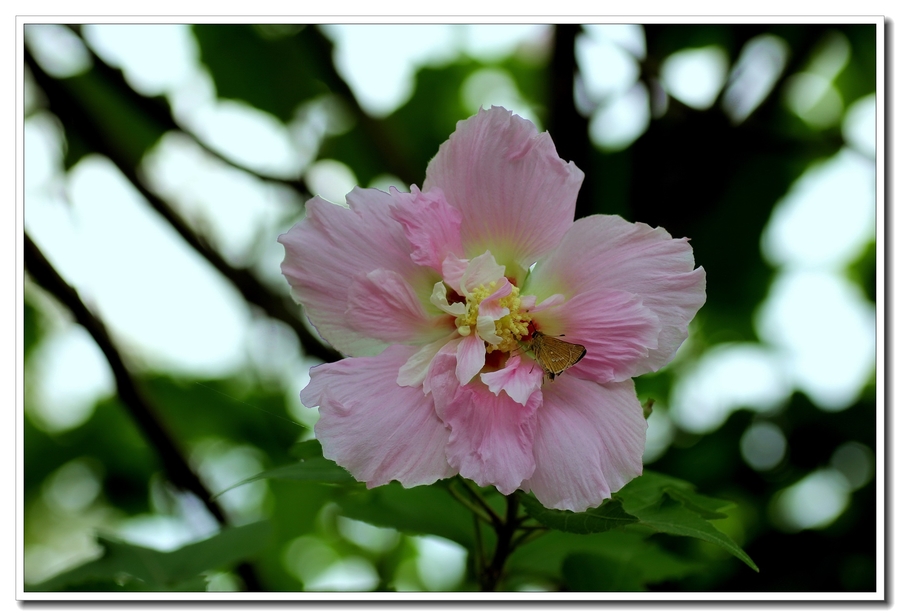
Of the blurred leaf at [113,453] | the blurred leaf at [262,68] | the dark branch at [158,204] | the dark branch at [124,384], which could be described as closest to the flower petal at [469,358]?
the dark branch at [124,384]

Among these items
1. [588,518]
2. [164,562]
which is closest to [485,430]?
[588,518]

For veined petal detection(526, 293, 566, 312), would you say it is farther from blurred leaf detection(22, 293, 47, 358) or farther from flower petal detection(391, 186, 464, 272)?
blurred leaf detection(22, 293, 47, 358)

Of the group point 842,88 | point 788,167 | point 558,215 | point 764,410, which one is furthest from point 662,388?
point 558,215

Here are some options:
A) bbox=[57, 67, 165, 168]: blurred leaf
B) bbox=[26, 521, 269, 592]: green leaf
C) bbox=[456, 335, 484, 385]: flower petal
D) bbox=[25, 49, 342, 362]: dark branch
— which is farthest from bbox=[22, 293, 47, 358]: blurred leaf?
bbox=[456, 335, 484, 385]: flower petal

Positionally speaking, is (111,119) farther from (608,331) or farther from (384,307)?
(608,331)

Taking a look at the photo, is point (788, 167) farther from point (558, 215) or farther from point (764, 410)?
point (558, 215)
